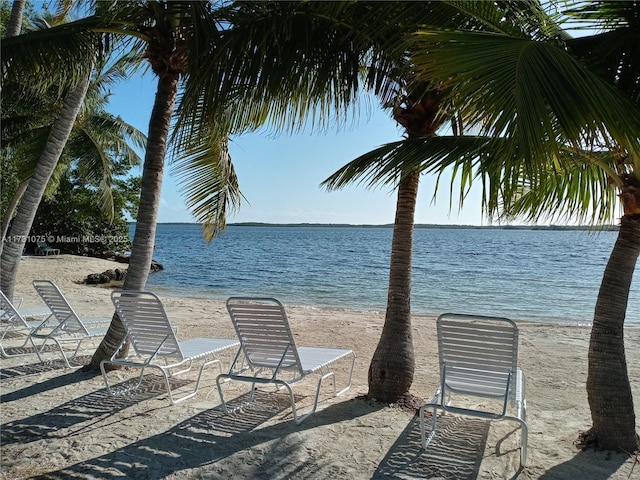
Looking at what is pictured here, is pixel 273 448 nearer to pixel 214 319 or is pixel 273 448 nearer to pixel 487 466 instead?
pixel 487 466

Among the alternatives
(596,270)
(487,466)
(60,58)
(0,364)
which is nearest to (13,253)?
(0,364)

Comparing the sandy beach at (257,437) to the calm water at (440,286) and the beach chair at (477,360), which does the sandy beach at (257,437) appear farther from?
the calm water at (440,286)

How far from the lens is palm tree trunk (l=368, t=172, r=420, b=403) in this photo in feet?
16.4

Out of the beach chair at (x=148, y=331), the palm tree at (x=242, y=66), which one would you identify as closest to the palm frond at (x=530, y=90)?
the palm tree at (x=242, y=66)

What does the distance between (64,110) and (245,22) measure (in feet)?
15.1

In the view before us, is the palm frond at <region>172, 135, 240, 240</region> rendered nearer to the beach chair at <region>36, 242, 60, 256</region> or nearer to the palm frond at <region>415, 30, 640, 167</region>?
the palm frond at <region>415, 30, 640, 167</region>

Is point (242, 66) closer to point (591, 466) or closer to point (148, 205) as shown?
point (148, 205)

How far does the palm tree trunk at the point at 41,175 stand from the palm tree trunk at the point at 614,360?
686 centimetres

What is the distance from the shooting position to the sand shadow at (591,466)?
11.4ft

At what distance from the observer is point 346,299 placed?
2258 cm

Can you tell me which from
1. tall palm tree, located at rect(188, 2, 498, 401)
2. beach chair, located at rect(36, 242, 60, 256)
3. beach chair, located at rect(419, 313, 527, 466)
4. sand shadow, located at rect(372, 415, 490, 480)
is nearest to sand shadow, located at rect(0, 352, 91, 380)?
tall palm tree, located at rect(188, 2, 498, 401)

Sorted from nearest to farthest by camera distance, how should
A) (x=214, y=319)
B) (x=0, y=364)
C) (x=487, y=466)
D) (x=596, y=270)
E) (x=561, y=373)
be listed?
1. (x=487, y=466)
2. (x=0, y=364)
3. (x=561, y=373)
4. (x=214, y=319)
5. (x=596, y=270)

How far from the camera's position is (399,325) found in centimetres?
512

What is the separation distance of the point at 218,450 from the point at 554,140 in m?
2.98
